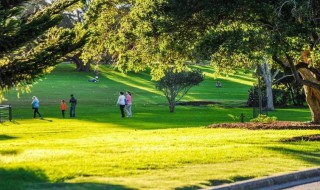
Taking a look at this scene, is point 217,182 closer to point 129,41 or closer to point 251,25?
point 251,25

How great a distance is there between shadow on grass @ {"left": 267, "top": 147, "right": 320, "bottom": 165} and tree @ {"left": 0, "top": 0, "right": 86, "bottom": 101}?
647cm

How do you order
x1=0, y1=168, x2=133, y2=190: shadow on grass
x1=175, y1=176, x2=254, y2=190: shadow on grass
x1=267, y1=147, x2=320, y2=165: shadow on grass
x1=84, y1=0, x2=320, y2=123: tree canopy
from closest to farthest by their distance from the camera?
x1=0, y1=168, x2=133, y2=190: shadow on grass < x1=175, y1=176, x2=254, y2=190: shadow on grass < x1=267, y1=147, x2=320, y2=165: shadow on grass < x1=84, y1=0, x2=320, y2=123: tree canopy

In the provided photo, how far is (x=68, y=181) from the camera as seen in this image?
11273 mm

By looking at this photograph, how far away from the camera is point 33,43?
63.0 ft

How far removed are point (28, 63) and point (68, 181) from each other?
7202mm

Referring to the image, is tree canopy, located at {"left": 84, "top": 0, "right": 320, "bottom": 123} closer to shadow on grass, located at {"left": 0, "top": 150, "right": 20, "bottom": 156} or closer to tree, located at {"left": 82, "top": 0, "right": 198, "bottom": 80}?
tree, located at {"left": 82, "top": 0, "right": 198, "bottom": 80}

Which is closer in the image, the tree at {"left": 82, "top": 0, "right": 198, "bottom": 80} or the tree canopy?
the tree canopy

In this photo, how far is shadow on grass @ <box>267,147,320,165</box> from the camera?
14.7 meters

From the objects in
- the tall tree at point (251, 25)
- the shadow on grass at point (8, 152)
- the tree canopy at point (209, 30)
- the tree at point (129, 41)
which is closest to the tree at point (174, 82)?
the tree at point (129, 41)

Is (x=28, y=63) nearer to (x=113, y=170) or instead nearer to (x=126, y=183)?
(x=113, y=170)

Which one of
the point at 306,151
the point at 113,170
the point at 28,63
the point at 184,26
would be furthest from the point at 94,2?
the point at 113,170

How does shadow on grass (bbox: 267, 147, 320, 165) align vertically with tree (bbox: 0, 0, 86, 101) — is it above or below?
below

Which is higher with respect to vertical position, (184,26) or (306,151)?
(184,26)

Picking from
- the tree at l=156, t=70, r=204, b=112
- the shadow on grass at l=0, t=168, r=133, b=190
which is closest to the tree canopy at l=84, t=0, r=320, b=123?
the shadow on grass at l=0, t=168, r=133, b=190
